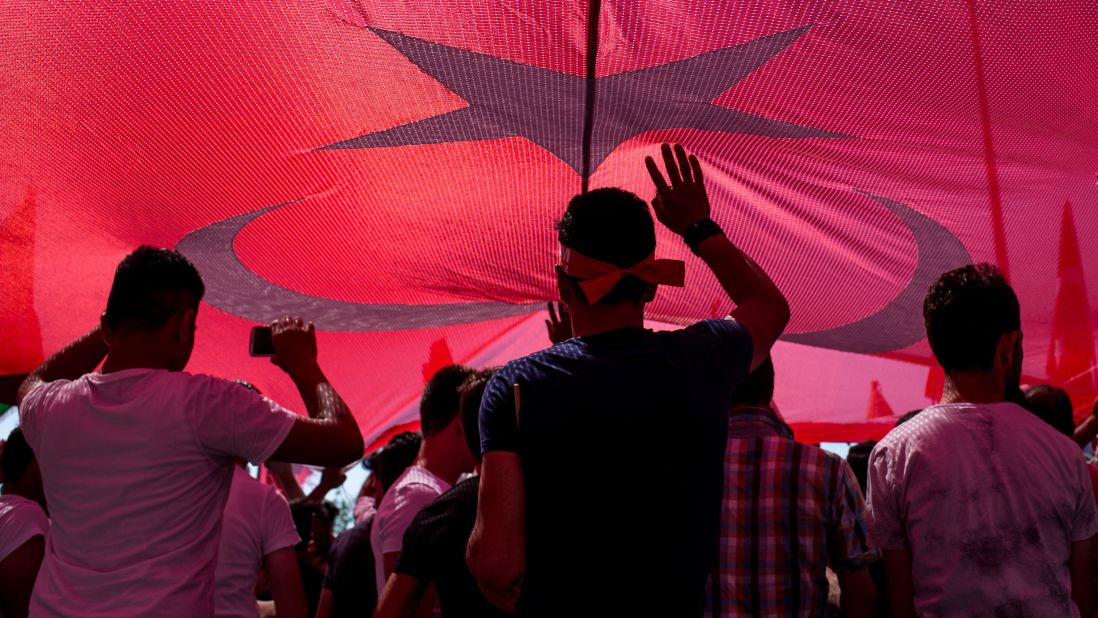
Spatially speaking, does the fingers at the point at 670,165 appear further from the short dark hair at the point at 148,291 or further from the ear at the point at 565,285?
the short dark hair at the point at 148,291

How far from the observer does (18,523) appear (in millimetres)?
2986

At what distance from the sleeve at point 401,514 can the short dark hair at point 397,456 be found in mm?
1397

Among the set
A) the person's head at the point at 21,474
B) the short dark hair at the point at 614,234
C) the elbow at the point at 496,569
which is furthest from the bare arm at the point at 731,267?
the person's head at the point at 21,474

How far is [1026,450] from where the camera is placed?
2.27 meters

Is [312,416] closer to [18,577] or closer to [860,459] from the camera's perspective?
[18,577]

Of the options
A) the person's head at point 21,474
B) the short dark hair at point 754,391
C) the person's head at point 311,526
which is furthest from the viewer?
the person's head at point 311,526

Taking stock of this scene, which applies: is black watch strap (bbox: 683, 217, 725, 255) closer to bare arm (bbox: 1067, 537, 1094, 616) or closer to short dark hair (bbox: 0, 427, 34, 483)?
bare arm (bbox: 1067, 537, 1094, 616)

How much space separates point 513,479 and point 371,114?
2.19 metres

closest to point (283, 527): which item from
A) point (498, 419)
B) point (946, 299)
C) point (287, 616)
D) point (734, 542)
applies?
point (287, 616)

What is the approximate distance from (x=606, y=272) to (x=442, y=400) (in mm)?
1949

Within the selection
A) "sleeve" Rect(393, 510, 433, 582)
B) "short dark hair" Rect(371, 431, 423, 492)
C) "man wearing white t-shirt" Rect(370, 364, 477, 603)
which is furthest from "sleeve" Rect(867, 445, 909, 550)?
"short dark hair" Rect(371, 431, 423, 492)

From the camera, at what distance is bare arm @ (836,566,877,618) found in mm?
2582

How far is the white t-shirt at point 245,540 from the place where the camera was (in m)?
2.87

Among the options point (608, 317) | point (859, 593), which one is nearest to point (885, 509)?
point (859, 593)
